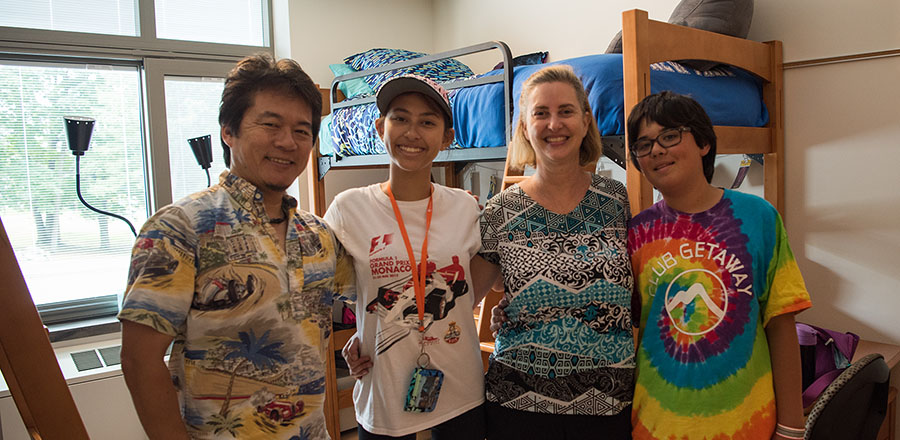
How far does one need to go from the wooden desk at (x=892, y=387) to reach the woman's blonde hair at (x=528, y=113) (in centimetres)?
144

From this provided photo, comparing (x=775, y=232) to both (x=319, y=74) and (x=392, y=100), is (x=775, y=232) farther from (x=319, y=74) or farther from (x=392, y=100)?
(x=319, y=74)

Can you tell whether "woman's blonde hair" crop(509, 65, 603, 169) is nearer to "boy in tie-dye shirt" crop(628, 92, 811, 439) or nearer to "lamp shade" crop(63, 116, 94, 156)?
"boy in tie-dye shirt" crop(628, 92, 811, 439)

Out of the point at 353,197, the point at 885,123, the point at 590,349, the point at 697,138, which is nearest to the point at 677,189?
the point at 697,138

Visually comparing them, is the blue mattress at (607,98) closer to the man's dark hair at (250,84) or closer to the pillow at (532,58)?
the pillow at (532,58)

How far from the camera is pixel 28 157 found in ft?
10.3

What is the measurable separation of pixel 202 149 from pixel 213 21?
39.2 inches

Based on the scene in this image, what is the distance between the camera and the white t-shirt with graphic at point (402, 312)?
139 cm

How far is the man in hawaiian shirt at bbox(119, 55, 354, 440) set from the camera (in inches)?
38.5

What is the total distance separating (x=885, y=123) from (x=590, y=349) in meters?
1.80

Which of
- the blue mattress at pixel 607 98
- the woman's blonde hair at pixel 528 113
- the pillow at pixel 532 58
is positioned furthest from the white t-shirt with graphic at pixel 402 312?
the pillow at pixel 532 58

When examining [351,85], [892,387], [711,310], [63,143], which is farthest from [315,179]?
[892,387]

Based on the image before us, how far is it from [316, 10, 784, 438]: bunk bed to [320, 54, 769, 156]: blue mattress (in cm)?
2

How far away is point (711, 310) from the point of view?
50.6 inches

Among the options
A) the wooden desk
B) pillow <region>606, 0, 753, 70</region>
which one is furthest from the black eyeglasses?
the wooden desk
